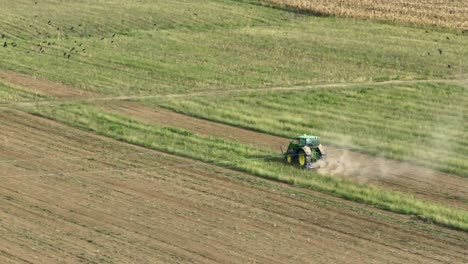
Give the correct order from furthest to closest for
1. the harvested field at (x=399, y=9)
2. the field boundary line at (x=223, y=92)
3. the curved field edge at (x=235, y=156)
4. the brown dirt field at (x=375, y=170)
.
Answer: the harvested field at (x=399, y=9) < the field boundary line at (x=223, y=92) < the brown dirt field at (x=375, y=170) < the curved field edge at (x=235, y=156)

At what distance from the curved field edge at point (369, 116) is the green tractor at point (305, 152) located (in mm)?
3022

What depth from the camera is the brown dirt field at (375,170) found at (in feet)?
135

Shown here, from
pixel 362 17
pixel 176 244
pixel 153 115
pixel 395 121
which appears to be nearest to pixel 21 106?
pixel 153 115

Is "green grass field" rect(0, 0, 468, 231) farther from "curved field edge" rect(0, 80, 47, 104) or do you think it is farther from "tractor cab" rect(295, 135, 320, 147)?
"tractor cab" rect(295, 135, 320, 147)

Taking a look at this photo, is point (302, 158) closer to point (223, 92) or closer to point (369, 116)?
point (369, 116)

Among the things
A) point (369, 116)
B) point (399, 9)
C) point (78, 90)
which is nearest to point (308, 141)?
point (369, 116)

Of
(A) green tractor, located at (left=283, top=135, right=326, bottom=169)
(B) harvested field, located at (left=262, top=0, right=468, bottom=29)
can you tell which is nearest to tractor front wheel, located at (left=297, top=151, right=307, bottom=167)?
(A) green tractor, located at (left=283, top=135, right=326, bottom=169)

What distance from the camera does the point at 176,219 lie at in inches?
1459

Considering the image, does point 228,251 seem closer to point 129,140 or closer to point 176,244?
point 176,244

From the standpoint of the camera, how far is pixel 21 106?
55.2 meters

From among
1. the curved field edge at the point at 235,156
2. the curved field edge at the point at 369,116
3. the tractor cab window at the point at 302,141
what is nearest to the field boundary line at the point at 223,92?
the curved field edge at the point at 369,116

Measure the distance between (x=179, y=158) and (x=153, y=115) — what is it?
341 inches

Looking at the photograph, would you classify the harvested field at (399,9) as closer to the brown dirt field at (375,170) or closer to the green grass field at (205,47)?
the green grass field at (205,47)

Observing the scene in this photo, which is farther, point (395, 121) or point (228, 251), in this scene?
point (395, 121)
